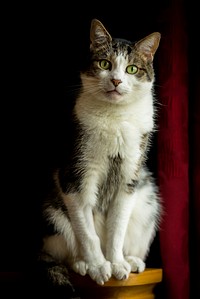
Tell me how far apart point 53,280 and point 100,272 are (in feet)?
0.50

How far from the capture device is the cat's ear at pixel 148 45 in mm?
1355

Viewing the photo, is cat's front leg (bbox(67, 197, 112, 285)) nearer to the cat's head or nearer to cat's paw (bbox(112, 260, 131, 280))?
cat's paw (bbox(112, 260, 131, 280))

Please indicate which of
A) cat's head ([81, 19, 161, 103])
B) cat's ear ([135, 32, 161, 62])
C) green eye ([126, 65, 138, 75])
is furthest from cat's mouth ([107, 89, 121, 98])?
cat's ear ([135, 32, 161, 62])

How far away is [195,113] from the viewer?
1.42m

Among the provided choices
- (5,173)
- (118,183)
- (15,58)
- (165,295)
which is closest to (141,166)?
(118,183)

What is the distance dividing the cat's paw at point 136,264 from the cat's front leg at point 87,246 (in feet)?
0.37

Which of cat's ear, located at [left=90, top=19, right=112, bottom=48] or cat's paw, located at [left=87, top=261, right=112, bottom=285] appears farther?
cat's ear, located at [left=90, top=19, right=112, bottom=48]

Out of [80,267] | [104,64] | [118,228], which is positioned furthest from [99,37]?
[80,267]

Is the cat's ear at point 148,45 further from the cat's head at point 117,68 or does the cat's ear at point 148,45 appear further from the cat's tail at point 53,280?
the cat's tail at point 53,280

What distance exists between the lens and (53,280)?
1245mm

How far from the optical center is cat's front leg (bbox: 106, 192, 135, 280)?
1294 millimetres

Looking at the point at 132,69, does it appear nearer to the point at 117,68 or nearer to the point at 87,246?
the point at 117,68

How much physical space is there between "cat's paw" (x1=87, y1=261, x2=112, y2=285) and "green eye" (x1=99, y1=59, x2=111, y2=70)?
641 millimetres

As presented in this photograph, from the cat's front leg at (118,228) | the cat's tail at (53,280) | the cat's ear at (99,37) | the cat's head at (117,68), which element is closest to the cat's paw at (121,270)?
the cat's front leg at (118,228)
